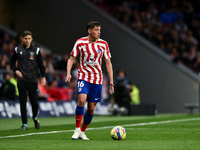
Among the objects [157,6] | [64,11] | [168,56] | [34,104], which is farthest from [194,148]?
[157,6]

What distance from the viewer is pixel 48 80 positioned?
21.1 meters

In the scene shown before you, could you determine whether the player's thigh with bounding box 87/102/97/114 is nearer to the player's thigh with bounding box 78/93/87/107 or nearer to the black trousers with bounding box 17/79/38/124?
the player's thigh with bounding box 78/93/87/107

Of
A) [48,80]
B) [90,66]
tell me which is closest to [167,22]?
[48,80]

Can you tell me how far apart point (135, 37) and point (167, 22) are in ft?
11.1

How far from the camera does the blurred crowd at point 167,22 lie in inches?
1011

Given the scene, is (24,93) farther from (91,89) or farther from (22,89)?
(91,89)

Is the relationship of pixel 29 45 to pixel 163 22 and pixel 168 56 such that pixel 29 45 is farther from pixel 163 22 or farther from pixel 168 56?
pixel 163 22

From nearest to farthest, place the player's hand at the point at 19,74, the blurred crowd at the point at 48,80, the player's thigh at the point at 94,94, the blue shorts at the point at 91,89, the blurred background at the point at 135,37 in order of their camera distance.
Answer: the blue shorts at the point at 91,89 < the player's thigh at the point at 94,94 < the player's hand at the point at 19,74 < the blurred crowd at the point at 48,80 < the blurred background at the point at 135,37

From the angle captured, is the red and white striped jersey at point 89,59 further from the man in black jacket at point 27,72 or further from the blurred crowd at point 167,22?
the blurred crowd at point 167,22

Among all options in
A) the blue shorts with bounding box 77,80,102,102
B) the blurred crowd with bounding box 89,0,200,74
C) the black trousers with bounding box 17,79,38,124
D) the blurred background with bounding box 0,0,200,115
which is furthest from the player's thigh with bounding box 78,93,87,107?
the blurred crowd with bounding box 89,0,200,74

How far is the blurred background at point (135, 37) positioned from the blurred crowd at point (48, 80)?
2.5 inches

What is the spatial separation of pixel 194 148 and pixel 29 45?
6006 mm

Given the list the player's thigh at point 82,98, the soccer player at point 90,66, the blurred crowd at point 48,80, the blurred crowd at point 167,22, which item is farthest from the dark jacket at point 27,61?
the blurred crowd at point 167,22

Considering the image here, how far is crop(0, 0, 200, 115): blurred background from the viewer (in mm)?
24438
